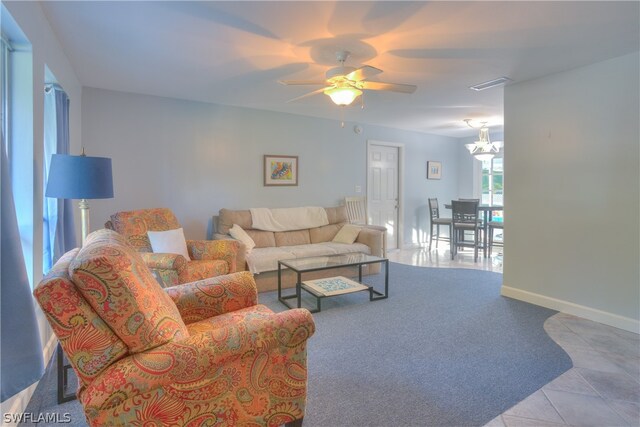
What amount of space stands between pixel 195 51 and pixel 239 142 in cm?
195

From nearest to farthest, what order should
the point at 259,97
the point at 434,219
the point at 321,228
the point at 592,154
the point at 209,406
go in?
the point at 209,406, the point at 592,154, the point at 259,97, the point at 321,228, the point at 434,219

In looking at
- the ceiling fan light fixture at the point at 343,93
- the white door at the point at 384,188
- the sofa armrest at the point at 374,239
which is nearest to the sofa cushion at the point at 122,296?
the ceiling fan light fixture at the point at 343,93

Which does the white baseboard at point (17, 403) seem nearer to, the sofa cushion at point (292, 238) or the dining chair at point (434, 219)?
the sofa cushion at point (292, 238)

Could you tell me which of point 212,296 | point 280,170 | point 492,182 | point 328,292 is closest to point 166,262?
point 212,296

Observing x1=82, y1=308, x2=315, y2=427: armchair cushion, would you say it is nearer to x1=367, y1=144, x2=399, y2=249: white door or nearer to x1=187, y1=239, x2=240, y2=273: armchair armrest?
x1=187, y1=239, x2=240, y2=273: armchair armrest

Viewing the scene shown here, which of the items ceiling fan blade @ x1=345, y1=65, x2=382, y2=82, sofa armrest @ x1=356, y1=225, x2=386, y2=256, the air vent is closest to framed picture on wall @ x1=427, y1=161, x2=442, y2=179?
sofa armrest @ x1=356, y1=225, x2=386, y2=256

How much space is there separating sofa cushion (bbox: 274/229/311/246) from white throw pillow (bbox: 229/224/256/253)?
1.70 feet

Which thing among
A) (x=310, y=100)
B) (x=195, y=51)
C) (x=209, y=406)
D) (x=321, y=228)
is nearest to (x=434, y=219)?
(x=321, y=228)

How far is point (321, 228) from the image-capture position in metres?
5.05

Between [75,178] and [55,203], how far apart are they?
2.21 feet

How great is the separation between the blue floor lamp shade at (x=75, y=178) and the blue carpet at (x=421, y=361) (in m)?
1.15

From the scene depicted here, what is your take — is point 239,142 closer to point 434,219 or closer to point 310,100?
point 310,100

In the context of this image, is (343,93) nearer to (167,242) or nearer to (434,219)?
(167,242)

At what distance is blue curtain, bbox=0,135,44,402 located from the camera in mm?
1470
